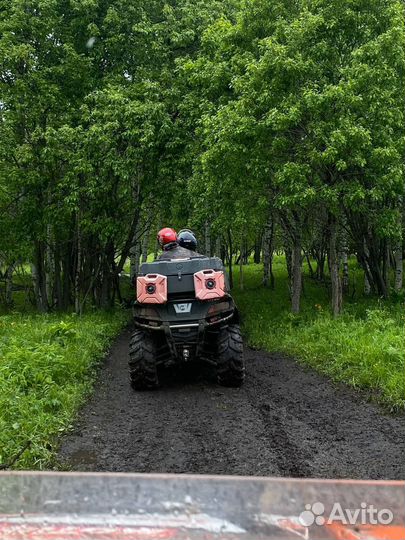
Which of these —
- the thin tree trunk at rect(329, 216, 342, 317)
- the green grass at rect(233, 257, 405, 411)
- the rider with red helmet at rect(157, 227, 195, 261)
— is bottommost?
the green grass at rect(233, 257, 405, 411)

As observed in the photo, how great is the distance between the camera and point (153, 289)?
7020mm

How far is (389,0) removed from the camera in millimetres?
10438

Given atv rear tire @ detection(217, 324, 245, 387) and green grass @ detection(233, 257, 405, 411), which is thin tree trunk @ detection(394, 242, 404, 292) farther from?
atv rear tire @ detection(217, 324, 245, 387)

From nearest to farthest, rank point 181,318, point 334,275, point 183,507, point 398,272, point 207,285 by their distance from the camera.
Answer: point 183,507 → point 207,285 → point 181,318 → point 334,275 → point 398,272

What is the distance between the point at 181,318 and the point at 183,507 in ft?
18.6

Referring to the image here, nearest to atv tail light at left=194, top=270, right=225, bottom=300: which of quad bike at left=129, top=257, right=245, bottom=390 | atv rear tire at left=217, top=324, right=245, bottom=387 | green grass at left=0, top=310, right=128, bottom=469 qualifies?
quad bike at left=129, top=257, right=245, bottom=390

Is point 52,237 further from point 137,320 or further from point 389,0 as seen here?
point 389,0

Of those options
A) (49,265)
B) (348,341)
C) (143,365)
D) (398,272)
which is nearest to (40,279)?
(49,265)

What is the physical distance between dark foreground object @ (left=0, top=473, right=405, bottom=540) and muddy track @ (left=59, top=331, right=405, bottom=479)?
10.1 feet

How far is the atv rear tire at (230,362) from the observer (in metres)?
7.16

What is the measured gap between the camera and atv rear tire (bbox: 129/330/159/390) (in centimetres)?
714

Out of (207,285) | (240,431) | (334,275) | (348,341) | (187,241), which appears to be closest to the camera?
(240,431)

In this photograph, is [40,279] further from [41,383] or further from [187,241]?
[41,383]

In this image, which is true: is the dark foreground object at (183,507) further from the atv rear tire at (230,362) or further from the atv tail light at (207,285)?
the atv rear tire at (230,362)
